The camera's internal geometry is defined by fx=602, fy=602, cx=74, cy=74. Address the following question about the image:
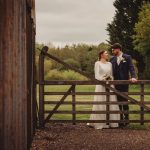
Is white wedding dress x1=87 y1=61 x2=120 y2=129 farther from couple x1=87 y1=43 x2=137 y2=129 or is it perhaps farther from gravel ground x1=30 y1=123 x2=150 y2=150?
gravel ground x1=30 y1=123 x2=150 y2=150

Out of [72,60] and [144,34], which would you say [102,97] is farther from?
[72,60]

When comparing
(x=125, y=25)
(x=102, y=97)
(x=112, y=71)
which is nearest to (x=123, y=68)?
(x=112, y=71)

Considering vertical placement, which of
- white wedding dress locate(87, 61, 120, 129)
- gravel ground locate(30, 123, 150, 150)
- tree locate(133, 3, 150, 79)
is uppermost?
tree locate(133, 3, 150, 79)

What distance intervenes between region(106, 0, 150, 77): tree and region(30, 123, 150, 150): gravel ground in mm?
45733

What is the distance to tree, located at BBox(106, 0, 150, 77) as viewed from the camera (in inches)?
2435

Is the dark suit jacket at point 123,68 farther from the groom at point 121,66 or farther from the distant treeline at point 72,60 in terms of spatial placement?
the distant treeline at point 72,60

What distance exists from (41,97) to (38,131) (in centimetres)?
129

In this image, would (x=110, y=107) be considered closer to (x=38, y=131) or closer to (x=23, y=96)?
(x=38, y=131)

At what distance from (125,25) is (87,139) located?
50191mm

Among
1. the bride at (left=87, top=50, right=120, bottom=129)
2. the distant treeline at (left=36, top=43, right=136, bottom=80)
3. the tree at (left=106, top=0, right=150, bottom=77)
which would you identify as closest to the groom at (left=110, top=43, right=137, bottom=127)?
the bride at (left=87, top=50, right=120, bottom=129)

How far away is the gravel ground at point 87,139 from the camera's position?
12398 millimetres

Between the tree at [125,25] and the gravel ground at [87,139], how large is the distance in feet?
150

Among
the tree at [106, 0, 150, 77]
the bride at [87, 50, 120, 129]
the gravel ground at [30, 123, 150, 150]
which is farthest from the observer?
the tree at [106, 0, 150, 77]

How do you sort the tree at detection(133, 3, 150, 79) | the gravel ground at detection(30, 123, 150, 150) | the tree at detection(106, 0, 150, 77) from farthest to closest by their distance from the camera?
1. the tree at detection(106, 0, 150, 77)
2. the tree at detection(133, 3, 150, 79)
3. the gravel ground at detection(30, 123, 150, 150)
